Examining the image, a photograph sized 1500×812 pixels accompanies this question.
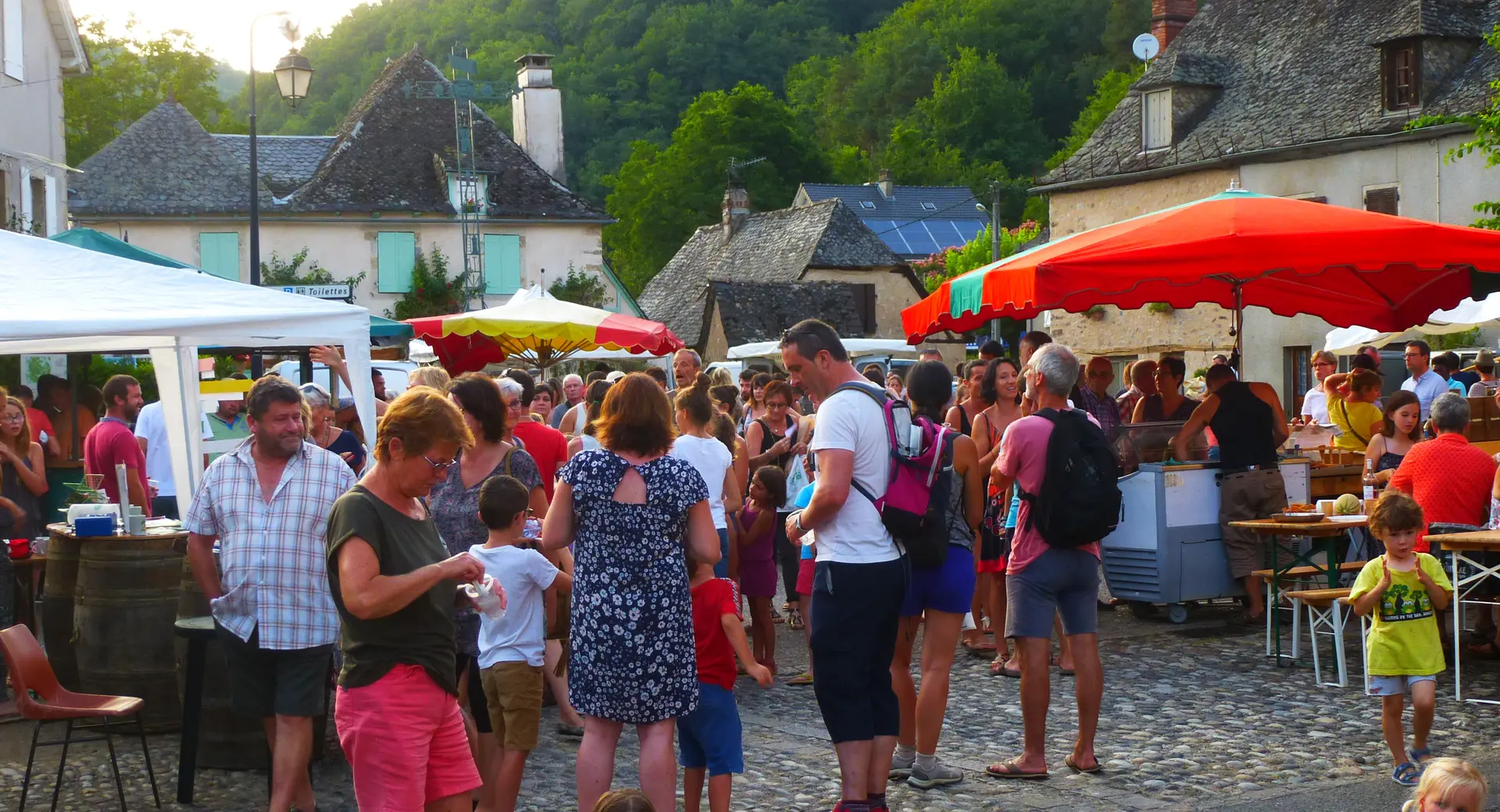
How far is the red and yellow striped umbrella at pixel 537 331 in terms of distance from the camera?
14727 millimetres

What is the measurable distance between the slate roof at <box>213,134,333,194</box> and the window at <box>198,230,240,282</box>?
9.75 feet

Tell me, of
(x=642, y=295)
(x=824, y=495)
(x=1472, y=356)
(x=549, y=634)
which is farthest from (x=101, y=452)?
(x=642, y=295)

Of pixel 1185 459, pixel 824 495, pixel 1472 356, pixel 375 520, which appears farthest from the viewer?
pixel 1472 356

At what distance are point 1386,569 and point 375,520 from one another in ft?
14.5

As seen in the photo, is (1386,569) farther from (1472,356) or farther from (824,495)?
(1472,356)

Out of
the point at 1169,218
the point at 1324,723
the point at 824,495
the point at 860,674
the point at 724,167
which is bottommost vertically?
the point at 1324,723

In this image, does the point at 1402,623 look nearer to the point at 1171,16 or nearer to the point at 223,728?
the point at 223,728

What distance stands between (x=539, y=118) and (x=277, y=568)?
4279 cm

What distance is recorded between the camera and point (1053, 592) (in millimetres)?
6855

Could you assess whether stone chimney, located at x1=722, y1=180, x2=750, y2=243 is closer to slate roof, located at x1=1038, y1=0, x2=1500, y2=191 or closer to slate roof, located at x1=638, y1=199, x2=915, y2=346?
slate roof, located at x1=638, y1=199, x2=915, y2=346

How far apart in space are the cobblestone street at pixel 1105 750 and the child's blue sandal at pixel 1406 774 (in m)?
0.05

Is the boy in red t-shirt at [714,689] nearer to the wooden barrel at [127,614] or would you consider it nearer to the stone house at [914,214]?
the wooden barrel at [127,614]

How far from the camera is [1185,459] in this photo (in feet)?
35.0

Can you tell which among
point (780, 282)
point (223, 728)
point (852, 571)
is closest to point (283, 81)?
point (223, 728)
